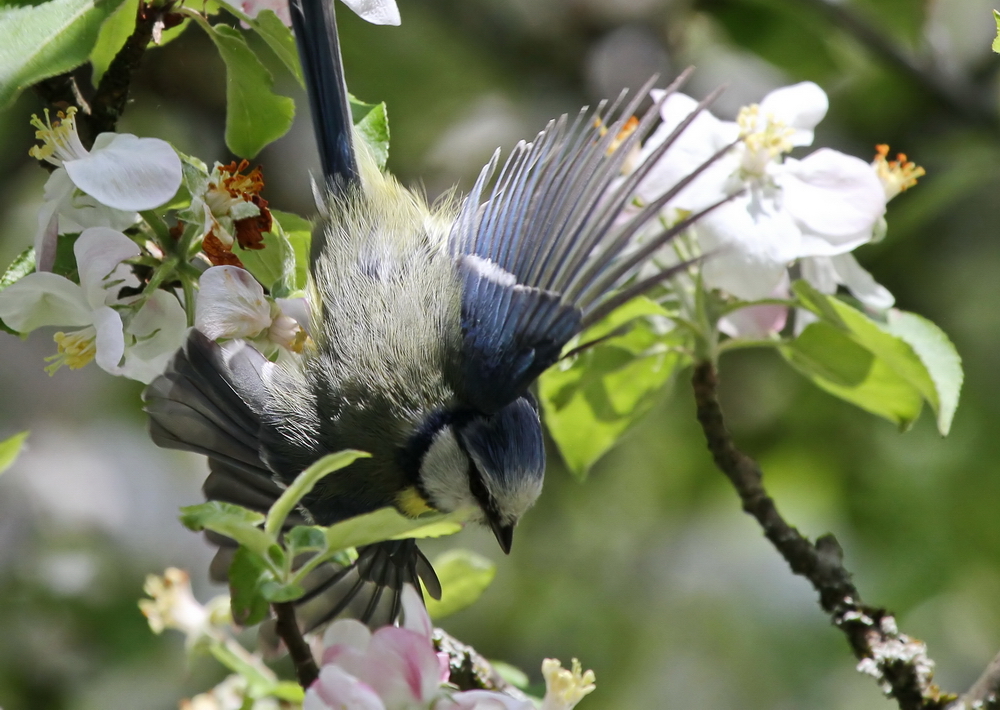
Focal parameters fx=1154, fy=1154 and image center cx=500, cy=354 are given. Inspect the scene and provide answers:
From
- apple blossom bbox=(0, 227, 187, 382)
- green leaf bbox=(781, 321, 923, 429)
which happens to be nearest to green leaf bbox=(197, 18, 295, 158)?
apple blossom bbox=(0, 227, 187, 382)

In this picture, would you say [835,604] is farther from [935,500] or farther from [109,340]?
[935,500]

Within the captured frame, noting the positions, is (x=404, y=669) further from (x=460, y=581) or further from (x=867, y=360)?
(x=867, y=360)

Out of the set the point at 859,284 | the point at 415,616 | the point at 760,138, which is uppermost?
the point at 760,138

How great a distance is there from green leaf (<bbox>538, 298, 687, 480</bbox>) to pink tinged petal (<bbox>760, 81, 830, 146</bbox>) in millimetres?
326

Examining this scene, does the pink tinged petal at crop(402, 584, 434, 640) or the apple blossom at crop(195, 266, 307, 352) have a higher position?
the apple blossom at crop(195, 266, 307, 352)

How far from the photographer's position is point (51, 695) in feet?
10.1

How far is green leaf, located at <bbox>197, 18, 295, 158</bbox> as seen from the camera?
4.44 ft

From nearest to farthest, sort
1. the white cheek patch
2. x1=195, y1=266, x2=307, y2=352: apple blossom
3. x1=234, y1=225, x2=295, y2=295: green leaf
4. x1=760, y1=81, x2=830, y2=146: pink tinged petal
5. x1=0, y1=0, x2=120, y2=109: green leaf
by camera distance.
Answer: x1=0, y1=0, x2=120, y2=109: green leaf
x1=195, y1=266, x2=307, y2=352: apple blossom
x1=234, y1=225, x2=295, y2=295: green leaf
the white cheek patch
x1=760, y1=81, x2=830, y2=146: pink tinged petal

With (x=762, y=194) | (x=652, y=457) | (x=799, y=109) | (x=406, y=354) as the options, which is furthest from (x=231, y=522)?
(x=652, y=457)

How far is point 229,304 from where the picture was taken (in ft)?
3.95

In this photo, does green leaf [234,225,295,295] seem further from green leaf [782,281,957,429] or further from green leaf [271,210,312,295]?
green leaf [782,281,957,429]

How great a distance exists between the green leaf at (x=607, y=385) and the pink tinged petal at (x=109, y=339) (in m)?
0.67

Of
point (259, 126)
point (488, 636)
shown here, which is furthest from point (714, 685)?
point (259, 126)

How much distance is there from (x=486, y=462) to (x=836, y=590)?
508mm
